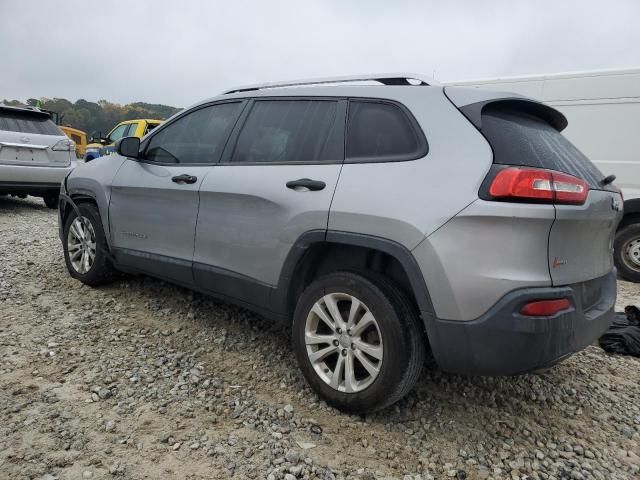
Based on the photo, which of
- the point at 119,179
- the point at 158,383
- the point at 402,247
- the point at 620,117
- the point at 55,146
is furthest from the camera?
the point at 55,146

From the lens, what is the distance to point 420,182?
221cm

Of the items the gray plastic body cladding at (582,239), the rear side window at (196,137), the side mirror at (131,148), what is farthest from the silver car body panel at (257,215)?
the gray plastic body cladding at (582,239)

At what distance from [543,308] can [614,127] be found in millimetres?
4810

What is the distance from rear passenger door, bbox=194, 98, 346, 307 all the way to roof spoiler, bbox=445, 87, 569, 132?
0.63 meters

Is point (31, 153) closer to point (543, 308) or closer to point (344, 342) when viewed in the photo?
point (344, 342)

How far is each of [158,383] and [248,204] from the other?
1153 mm

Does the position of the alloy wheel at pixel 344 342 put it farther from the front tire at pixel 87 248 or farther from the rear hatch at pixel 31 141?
Result: the rear hatch at pixel 31 141

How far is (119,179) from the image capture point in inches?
152

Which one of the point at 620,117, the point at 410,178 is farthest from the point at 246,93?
the point at 620,117

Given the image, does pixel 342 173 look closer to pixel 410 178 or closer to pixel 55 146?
pixel 410 178

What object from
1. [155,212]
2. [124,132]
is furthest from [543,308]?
[124,132]

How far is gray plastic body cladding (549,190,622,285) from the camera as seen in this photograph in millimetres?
2059

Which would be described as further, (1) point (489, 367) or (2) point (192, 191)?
(2) point (192, 191)

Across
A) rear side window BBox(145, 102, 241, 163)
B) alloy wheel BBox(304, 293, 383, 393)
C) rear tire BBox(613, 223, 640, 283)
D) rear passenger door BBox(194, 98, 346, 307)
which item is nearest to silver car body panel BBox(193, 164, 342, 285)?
rear passenger door BBox(194, 98, 346, 307)
